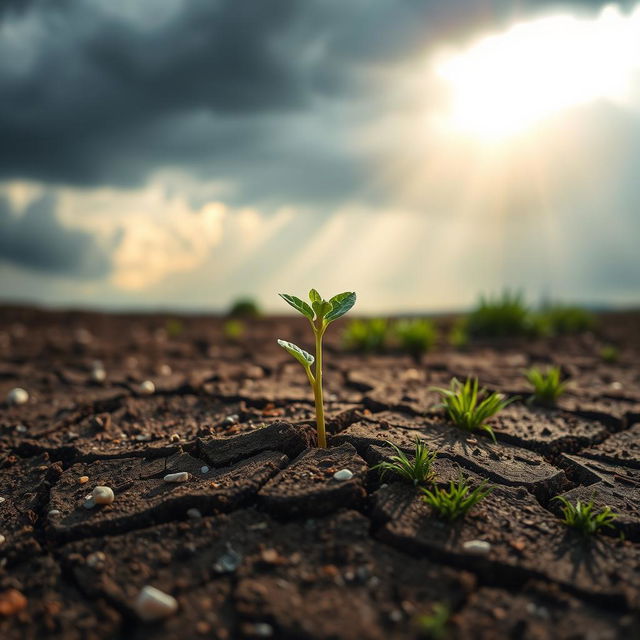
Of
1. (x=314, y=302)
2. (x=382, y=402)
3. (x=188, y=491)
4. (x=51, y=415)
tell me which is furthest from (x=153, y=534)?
(x=51, y=415)

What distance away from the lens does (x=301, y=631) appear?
1.69 meters

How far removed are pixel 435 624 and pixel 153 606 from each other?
2.74 ft

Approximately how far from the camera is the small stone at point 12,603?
1.88 meters

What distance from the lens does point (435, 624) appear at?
5.42 ft

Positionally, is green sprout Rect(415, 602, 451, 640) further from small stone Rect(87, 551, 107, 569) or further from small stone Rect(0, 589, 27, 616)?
small stone Rect(0, 589, 27, 616)

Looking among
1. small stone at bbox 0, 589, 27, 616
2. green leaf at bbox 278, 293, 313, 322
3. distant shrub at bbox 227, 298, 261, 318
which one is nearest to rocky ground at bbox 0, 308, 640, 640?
small stone at bbox 0, 589, 27, 616

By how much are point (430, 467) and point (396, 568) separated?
2.12 ft

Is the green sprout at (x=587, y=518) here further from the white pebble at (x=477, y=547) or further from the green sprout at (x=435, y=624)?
the green sprout at (x=435, y=624)

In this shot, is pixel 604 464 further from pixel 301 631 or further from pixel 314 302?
pixel 301 631

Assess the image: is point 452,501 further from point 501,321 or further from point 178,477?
point 501,321

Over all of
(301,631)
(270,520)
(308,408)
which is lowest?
(301,631)

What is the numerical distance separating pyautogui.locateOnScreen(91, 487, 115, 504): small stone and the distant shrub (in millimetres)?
9315

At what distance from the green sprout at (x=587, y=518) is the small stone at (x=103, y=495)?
1806mm

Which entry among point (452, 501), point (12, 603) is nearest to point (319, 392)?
point (452, 501)
